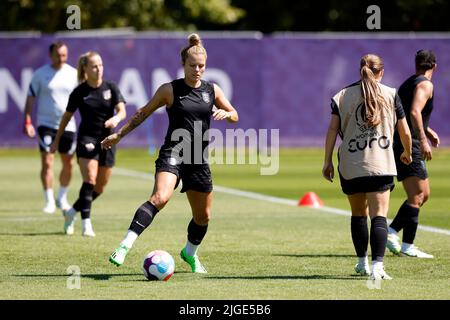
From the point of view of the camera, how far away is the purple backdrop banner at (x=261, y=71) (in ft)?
104

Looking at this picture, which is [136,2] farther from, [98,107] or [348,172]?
[348,172]

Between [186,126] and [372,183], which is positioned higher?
[186,126]

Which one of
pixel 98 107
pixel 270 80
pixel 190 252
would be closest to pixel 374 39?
pixel 270 80

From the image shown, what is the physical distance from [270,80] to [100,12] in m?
11.5

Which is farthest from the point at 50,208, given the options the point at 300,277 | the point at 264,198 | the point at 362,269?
the point at 362,269

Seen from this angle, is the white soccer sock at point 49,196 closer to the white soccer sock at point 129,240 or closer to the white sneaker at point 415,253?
the white sneaker at point 415,253

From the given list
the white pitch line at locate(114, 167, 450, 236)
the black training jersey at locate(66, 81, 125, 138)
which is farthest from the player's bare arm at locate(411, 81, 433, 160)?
the black training jersey at locate(66, 81, 125, 138)

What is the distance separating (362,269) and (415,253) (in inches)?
63.9

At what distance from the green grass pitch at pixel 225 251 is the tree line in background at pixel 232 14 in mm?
17589

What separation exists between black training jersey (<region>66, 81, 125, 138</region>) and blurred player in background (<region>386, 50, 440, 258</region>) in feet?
12.7

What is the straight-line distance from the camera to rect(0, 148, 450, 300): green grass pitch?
9586mm

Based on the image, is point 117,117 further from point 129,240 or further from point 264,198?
point 264,198

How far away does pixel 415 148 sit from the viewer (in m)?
12.3

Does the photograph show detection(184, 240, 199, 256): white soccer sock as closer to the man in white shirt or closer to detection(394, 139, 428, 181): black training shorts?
detection(394, 139, 428, 181): black training shorts
